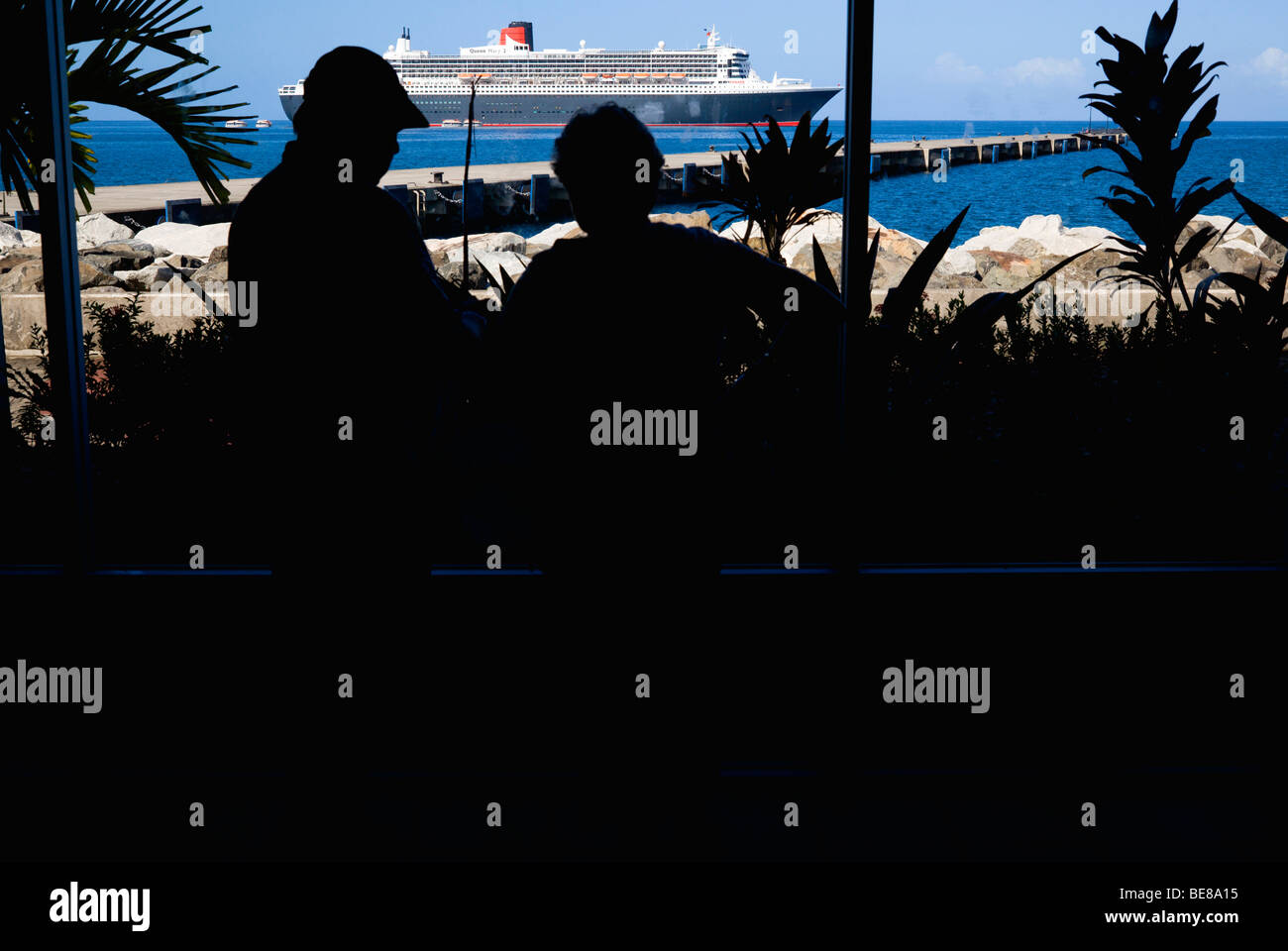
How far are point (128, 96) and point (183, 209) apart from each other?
1077 cm

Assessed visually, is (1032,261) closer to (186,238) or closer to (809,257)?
(809,257)

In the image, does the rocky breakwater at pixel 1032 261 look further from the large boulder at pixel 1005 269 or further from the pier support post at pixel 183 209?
the pier support post at pixel 183 209

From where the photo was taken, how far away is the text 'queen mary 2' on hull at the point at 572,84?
7.68 ft

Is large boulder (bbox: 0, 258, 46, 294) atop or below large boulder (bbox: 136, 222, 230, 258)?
below

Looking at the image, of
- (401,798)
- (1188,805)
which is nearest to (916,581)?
(1188,805)

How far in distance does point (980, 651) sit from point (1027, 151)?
37.6m

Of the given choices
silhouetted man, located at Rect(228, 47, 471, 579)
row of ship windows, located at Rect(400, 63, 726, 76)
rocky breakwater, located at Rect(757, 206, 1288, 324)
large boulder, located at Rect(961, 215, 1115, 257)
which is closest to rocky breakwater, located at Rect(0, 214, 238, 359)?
row of ship windows, located at Rect(400, 63, 726, 76)

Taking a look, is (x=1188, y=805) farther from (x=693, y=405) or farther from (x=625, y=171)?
(x=625, y=171)

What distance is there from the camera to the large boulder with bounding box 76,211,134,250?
9297 mm

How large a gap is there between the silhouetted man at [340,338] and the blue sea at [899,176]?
0.10 metres

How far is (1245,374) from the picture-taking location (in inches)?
112

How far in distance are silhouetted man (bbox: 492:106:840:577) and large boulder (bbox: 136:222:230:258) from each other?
27.6 feet

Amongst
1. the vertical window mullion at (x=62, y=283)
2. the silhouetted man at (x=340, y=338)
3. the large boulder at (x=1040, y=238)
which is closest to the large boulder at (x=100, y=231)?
the large boulder at (x=1040, y=238)

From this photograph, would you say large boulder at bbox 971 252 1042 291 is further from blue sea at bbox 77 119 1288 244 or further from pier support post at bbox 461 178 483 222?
pier support post at bbox 461 178 483 222
